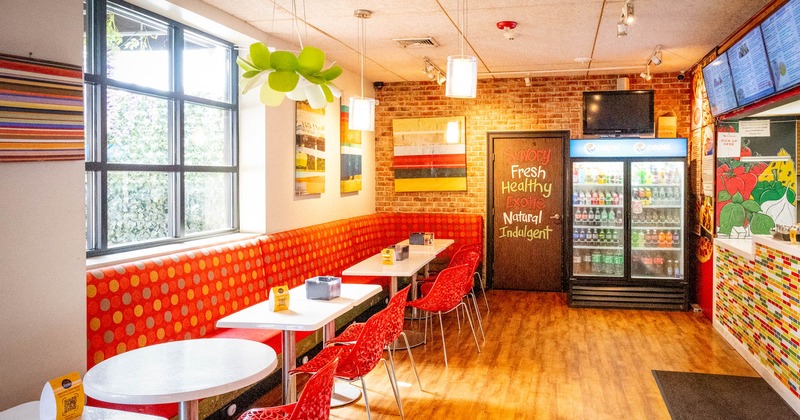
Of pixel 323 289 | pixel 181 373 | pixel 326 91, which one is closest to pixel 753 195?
pixel 323 289

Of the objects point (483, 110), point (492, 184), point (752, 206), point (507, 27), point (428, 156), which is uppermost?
point (507, 27)

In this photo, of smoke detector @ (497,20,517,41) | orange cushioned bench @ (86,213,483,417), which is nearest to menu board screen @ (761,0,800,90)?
smoke detector @ (497,20,517,41)

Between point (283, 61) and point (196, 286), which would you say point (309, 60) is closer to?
point (283, 61)

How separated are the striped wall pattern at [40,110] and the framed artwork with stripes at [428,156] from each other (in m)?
5.68

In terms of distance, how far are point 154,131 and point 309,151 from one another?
2.07m

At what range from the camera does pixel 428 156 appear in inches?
340

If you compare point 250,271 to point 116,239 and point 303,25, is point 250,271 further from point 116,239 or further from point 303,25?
point 303,25

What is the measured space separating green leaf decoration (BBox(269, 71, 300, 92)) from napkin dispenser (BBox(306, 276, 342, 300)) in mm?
1367

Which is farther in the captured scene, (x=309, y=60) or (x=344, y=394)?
(x=344, y=394)

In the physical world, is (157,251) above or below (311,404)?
above

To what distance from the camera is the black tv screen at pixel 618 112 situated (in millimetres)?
7336

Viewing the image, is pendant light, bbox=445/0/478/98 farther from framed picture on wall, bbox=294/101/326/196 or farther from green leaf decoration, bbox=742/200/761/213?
green leaf decoration, bbox=742/200/761/213

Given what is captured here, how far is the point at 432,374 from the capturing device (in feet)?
16.4

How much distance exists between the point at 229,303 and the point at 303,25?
247cm
